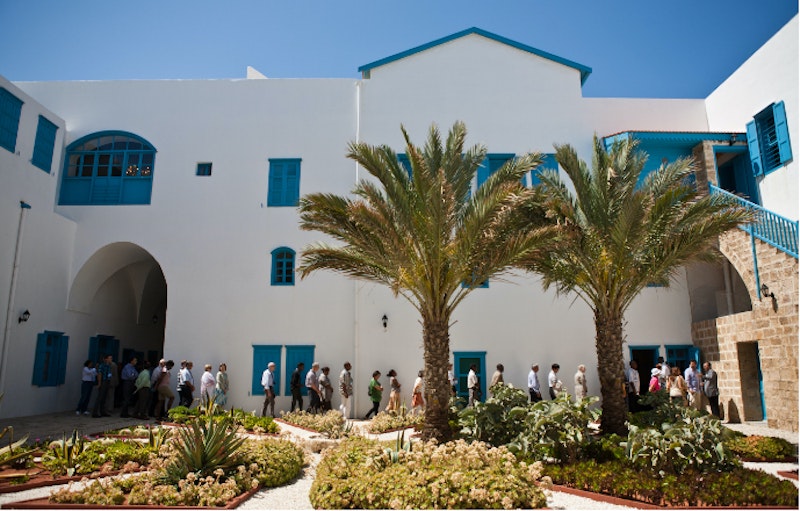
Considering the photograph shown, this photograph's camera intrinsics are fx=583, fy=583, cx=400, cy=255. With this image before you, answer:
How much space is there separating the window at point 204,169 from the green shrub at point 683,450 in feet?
46.9

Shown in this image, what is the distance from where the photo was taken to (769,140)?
16.3 metres

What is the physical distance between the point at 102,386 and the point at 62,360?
6.98 ft

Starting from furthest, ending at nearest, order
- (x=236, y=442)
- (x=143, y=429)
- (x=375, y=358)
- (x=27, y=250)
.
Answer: (x=375, y=358), (x=27, y=250), (x=143, y=429), (x=236, y=442)

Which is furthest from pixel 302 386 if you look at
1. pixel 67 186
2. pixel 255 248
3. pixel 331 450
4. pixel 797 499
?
pixel 797 499

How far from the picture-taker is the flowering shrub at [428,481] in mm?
6840

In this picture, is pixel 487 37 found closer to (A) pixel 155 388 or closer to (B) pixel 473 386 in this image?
(B) pixel 473 386

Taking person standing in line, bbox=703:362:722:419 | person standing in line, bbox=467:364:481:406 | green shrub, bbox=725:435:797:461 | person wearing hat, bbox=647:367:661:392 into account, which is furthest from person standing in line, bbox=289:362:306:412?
person standing in line, bbox=703:362:722:419

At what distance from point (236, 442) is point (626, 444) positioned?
5860mm

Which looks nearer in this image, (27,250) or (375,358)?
(27,250)

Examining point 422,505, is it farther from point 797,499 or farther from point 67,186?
point 67,186

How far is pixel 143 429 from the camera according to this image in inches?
474

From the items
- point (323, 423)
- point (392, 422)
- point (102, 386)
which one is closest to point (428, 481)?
point (323, 423)

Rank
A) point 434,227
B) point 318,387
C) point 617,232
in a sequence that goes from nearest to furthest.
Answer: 1. point 434,227
2. point 617,232
3. point 318,387

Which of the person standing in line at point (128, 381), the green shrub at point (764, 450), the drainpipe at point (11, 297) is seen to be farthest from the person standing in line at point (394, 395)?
the drainpipe at point (11, 297)
